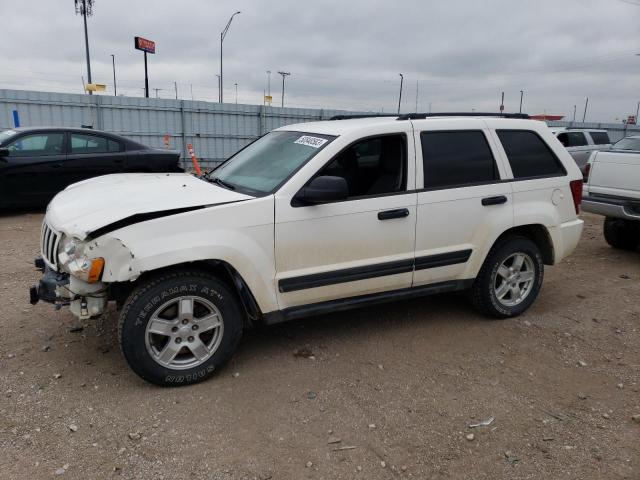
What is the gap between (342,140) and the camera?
3.79 m

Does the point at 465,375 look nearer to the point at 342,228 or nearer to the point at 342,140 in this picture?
the point at 342,228

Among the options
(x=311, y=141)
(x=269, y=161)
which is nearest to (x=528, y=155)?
(x=311, y=141)

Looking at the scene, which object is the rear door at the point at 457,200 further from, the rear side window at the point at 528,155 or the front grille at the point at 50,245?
the front grille at the point at 50,245

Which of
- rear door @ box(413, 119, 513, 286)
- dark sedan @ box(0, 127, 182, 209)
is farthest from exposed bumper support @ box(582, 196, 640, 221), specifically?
dark sedan @ box(0, 127, 182, 209)

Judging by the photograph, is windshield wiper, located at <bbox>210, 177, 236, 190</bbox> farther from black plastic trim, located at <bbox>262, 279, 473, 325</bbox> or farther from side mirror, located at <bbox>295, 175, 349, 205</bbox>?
black plastic trim, located at <bbox>262, 279, 473, 325</bbox>

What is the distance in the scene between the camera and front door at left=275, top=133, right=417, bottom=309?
11.8 ft

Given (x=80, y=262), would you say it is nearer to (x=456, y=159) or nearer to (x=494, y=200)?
(x=456, y=159)

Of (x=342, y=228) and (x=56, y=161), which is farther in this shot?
(x=56, y=161)

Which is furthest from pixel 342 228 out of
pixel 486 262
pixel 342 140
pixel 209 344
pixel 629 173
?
pixel 629 173

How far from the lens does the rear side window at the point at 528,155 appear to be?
4.52 m

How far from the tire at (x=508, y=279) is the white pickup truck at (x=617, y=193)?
259cm

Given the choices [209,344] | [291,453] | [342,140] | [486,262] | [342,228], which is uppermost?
[342,140]

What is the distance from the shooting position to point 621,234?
7371mm

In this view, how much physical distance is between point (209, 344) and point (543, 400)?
223 centimetres
